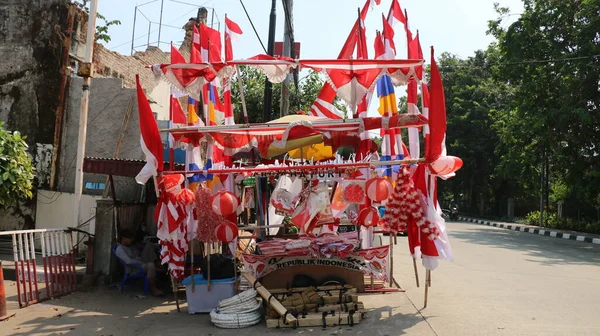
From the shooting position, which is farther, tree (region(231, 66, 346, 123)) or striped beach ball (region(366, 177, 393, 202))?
tree (region(231, 66, 346, 123))

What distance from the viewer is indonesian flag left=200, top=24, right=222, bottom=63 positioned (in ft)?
27.2

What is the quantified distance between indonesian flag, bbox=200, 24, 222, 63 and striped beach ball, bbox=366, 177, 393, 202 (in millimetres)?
3511

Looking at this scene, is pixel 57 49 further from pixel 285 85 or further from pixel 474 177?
Result: pixel 474 177

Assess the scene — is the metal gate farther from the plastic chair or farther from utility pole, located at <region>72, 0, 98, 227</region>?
utility pole, located at <region>72, 0, 98, 227</region>

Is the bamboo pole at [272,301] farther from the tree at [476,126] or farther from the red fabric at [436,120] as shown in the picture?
the tree at [476,126]

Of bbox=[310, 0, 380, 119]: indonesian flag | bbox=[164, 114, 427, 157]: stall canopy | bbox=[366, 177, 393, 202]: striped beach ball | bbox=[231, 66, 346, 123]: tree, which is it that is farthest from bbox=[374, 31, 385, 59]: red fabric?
bbox=[231, 66, 346, 123]: tree

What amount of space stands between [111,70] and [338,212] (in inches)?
372

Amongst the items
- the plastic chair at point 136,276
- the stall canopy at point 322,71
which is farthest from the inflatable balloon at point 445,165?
the plastic chair at point 136,276

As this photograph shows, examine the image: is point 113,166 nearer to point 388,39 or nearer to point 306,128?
point 306,128

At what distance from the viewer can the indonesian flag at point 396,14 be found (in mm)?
8375

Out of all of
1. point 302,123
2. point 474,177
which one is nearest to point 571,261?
point 302,123

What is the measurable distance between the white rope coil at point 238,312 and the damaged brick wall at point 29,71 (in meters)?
7.40

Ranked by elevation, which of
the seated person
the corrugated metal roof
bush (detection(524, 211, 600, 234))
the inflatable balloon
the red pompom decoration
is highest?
the corrugated metal roof

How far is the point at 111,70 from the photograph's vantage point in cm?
1401
